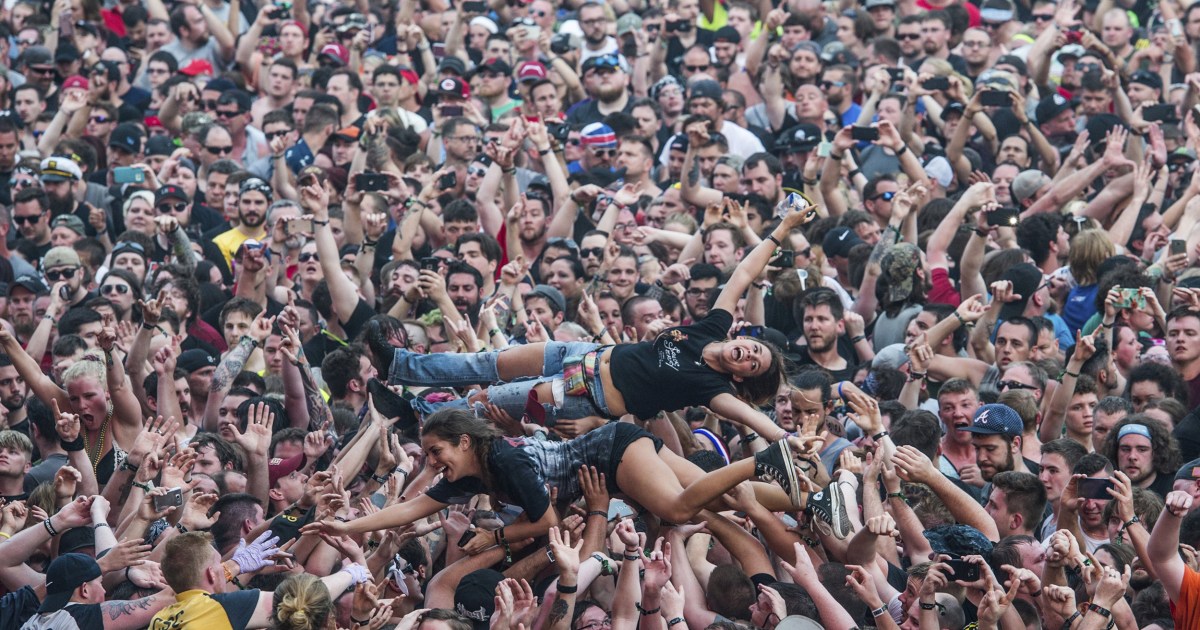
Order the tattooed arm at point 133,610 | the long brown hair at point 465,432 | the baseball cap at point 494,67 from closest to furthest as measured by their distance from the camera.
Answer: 1. the tattooed arm at point 133,610
2. the long brown hair at point 465,432
3. the baseball cap at point 494,67

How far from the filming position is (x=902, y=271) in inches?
450

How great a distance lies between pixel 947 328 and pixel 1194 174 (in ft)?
9.86

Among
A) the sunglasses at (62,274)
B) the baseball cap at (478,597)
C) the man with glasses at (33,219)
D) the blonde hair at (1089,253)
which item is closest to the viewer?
the baseball cap at (478,597)

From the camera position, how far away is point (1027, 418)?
968 centimetres

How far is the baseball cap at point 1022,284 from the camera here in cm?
→ 1150

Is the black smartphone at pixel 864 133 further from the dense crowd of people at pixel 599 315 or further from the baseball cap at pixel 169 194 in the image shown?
the baseball cap at pixel 169 194

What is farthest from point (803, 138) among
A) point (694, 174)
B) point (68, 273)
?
point (68, 273)

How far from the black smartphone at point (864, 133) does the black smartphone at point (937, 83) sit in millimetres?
1480

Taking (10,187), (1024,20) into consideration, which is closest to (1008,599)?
(10,187)

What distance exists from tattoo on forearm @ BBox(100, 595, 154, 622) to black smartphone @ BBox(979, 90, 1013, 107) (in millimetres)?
8198

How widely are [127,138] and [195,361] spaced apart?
182 inches

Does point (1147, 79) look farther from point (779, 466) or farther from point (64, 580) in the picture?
point (64, 580)

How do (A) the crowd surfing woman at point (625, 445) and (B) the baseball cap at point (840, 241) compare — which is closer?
(A) the crowd surfing woman at point (625, 445)

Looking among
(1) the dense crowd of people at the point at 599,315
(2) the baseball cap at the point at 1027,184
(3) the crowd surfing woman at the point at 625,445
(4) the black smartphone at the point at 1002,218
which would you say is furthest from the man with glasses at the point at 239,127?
(4) the black smartphone at the point at 1002,218
